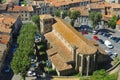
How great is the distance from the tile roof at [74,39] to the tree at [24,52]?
9386mm

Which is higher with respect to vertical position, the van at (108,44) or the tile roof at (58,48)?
the tile roof at (58,48)

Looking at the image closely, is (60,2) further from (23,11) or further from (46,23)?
(46,23)

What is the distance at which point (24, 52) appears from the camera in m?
80.4

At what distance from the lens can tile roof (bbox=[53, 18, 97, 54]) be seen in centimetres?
8200

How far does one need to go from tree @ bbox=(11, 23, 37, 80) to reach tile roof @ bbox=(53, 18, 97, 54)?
30.8 ft

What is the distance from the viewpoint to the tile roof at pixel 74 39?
82000 mm

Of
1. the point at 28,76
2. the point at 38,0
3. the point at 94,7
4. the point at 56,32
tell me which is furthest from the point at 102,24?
the point at 28,76

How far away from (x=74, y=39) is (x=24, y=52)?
17.4m

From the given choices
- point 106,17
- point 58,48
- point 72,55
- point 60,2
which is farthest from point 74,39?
point 60,2

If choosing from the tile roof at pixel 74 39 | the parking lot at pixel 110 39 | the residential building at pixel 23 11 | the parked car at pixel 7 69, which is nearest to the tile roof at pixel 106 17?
the parking lot at pixel 110 39

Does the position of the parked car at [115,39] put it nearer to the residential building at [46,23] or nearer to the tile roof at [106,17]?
the tile roof at [106,17]

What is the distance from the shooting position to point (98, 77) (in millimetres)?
69062

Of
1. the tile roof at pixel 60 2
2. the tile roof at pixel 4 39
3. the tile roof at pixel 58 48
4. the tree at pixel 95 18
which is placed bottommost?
the tile roof at pixel 58 48

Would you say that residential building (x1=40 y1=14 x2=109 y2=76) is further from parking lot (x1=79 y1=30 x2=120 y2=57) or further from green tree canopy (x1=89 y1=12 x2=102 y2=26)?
green tree canopy (x1=89 y1=12 x2=102 y2=26)
